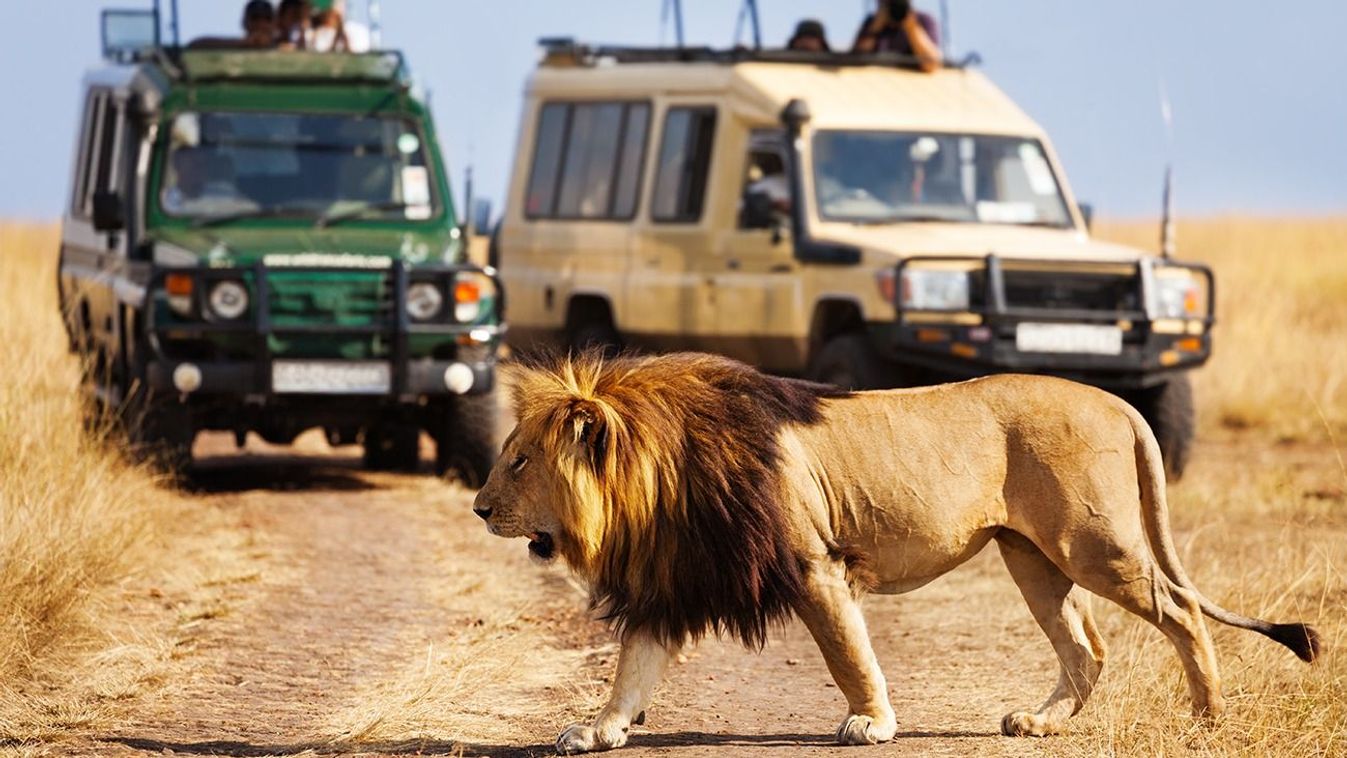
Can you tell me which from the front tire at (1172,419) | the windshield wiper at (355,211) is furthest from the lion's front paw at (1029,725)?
the windshield wiper at (355,211)

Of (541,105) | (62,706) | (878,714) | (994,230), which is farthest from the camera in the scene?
(541,105)

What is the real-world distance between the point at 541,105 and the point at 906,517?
1006cm

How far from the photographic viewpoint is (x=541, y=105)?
16.1m

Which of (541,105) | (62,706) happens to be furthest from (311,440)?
(62,706)

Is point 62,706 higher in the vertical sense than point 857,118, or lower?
lower

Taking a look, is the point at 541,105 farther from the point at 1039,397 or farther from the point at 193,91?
the point at 1039,397

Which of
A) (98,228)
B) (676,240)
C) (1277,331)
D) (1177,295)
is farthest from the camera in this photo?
(1277,331)

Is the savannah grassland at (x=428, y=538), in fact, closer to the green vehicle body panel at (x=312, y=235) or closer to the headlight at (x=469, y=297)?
the green vehicle body panel at (x=312, y=235)

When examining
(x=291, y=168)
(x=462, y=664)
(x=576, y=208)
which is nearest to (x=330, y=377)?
(x=291, y=168)

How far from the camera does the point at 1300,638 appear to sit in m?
6.46

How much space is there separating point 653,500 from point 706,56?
8.75 m

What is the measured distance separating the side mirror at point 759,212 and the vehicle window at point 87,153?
153 inches

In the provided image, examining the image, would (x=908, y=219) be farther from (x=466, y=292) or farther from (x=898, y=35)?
(x=466, y=292)

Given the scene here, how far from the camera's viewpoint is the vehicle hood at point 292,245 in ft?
39.7
